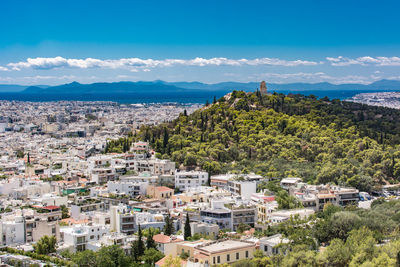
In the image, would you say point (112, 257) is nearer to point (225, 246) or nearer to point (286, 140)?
point (225, 246)

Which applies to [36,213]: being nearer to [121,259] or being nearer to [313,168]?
[121,259]

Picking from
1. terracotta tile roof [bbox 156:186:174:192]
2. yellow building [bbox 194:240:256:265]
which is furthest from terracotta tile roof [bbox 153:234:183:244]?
terracotta tile roof [bbox 156:186:174:192]

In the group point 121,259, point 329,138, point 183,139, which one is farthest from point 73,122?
point 121,259

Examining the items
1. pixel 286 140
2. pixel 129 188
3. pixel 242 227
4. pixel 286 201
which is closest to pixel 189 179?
pixel 129 188

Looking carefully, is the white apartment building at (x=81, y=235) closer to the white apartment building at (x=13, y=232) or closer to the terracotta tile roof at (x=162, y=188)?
the white apartment building at (x=13, y=232)

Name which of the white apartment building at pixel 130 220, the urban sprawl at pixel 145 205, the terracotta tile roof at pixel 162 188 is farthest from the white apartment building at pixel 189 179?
the white apartment building at pixel 130 220

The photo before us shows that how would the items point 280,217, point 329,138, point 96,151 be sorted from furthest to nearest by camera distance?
1. point 96,151
2. point 329,138
3. point 280,217
